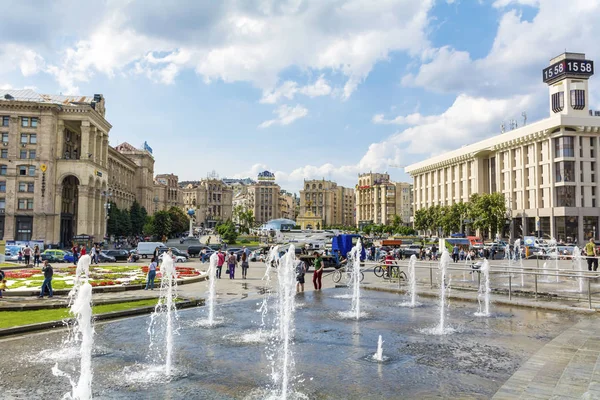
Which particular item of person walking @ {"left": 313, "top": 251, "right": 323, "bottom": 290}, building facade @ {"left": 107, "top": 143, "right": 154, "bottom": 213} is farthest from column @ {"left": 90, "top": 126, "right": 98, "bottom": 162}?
person walking @ {"left": 313, "top": 251, "right": 323, "bottom": 290}

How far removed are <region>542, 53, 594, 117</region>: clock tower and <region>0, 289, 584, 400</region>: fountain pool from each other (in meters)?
79.5

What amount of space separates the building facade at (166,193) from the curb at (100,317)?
154 m

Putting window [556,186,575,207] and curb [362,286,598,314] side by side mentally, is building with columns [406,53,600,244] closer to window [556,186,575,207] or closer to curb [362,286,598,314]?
window [556,186,575,207]

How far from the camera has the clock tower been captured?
80.5 metres

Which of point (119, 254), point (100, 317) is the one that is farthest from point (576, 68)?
point (100, 317)

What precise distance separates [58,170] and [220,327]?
2474 inches

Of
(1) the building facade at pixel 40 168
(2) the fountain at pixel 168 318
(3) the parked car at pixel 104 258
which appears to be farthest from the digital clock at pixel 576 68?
(2) the fountain at pixel 168 318

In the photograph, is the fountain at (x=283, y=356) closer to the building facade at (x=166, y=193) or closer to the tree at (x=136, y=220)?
the tree at (x=136, y=220)

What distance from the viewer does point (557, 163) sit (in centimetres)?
7638

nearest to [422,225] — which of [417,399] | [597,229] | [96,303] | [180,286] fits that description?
[597,229]

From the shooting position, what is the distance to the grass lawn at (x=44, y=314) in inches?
574

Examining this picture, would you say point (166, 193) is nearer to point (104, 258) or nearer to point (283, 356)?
point (104, 258)

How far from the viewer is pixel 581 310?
15508mm

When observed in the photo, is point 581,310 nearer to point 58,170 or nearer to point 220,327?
point 220,327
